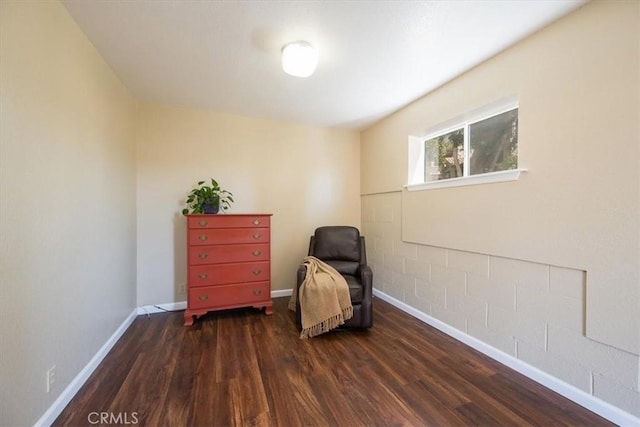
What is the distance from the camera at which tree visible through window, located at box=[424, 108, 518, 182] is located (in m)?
1.88

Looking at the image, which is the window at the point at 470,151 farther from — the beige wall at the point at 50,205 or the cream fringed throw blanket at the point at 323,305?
the beige wall at the point at 50,205

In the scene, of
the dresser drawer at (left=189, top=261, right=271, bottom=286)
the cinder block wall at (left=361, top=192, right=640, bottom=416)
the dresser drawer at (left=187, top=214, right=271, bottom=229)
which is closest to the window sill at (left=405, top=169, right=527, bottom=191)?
the cinder block wall at (left=361, top=192, right=640, bottom=416)

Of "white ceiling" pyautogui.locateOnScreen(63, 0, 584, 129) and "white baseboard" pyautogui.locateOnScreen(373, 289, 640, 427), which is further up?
"white ceiling" pyautogui.locateOnScreen(63, 0, 584, 129)

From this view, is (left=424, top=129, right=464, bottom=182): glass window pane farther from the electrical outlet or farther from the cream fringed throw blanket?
the electrical outlet

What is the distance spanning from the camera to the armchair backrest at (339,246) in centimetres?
286

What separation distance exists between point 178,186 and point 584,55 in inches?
136

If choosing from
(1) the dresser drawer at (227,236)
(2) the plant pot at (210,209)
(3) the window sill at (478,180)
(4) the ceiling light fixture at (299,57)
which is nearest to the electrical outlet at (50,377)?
(1) the dresser drawer at (227,236)

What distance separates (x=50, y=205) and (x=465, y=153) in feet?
9.72

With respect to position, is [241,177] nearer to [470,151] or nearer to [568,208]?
[470,151]

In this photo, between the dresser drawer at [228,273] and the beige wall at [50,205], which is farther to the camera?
the dresser drawer at [228,273]

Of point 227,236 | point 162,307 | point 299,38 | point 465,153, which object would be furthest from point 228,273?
point 465,153

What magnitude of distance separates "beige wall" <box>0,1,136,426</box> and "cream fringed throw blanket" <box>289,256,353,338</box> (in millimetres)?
1536

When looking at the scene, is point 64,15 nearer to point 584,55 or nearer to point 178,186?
point 178,186

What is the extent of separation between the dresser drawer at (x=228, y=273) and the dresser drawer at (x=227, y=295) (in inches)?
2.1
